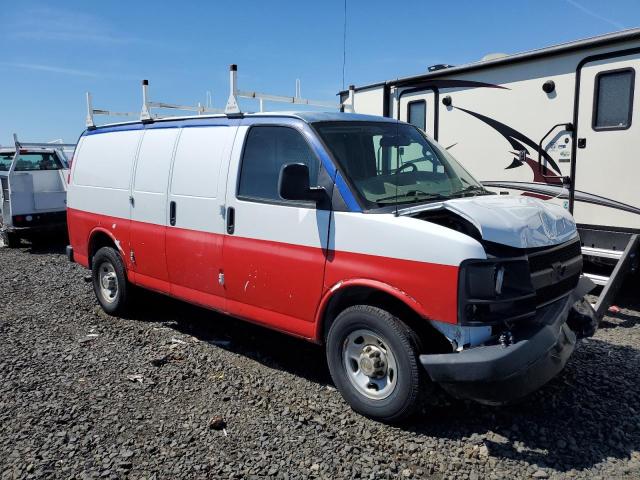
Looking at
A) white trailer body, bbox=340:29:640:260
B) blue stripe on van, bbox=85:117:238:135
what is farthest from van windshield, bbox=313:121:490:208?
white trailer body, bbox=340:29:640:260

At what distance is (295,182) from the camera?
12.4 ft

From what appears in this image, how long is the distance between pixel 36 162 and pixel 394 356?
10.7 metres

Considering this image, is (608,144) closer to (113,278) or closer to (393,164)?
(393,164)

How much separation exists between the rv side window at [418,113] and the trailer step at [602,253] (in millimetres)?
2983

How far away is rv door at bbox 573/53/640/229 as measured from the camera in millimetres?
6156

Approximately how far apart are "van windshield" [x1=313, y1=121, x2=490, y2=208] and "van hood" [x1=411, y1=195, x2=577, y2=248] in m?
0.41

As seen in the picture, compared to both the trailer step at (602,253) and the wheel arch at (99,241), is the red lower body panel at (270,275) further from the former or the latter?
the trailer step at (602,253)

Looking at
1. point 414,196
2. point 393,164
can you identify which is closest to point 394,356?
point 414,196

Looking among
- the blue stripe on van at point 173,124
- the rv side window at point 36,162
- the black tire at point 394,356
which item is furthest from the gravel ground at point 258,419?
the rv side window at point 36,162

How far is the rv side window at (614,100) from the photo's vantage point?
614 centimetres

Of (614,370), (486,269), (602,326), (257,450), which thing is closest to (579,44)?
(602,326)

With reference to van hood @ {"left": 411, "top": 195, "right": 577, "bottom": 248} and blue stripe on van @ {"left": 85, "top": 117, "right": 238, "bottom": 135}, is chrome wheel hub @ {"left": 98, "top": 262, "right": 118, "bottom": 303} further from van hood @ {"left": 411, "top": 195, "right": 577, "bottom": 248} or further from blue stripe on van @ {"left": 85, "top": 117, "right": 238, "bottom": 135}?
van hood @ {"left": 411, "top": 195, "right": 577, "bottom": 248}

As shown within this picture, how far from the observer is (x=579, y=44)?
6.37m

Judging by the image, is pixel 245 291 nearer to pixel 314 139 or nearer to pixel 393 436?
pixel 314 139
